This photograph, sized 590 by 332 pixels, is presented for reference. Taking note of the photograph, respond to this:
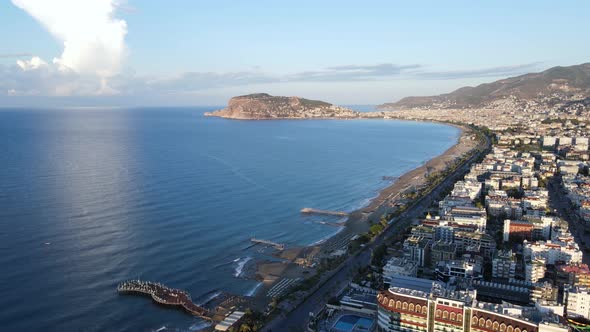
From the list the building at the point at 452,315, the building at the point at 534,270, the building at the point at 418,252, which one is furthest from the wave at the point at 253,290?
the building at the point at 534,270

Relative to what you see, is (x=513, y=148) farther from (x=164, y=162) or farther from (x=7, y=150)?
(x=7, y=150)

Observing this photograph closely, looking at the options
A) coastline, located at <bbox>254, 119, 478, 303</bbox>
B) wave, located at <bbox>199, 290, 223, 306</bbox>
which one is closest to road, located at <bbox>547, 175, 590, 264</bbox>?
coastline, located at <bbox>254, 119, 478, 303</bbox>

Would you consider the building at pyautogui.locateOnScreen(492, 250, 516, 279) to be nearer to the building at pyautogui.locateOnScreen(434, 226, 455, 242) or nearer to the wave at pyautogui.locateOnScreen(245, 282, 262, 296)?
the building at pyautogui.locateOnScreen(434, 226, 455, 242)

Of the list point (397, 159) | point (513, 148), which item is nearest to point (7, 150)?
point (397, 159)

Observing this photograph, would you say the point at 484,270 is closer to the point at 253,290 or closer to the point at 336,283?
the point at 336,283

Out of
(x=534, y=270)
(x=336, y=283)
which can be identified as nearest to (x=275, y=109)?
(x=336, y=283)

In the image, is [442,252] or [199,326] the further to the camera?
[442,252]
